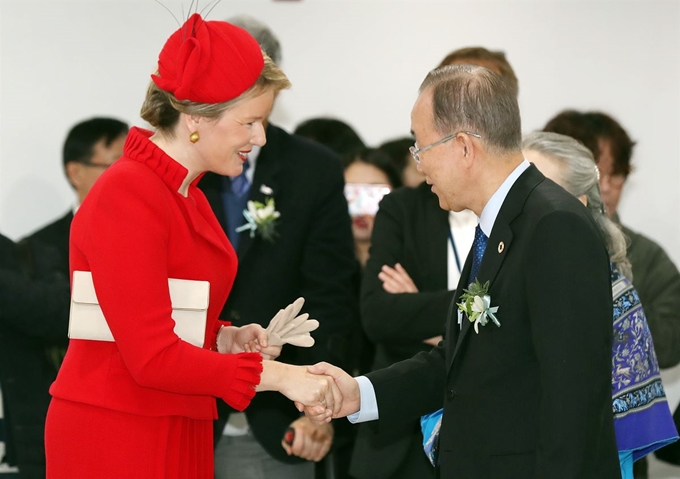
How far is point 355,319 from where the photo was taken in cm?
414

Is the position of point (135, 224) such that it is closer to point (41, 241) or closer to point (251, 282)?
point (251, 282)

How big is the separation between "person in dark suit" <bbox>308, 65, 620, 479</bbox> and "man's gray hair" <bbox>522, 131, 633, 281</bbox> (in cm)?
71

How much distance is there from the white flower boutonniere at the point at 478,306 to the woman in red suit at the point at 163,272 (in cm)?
55

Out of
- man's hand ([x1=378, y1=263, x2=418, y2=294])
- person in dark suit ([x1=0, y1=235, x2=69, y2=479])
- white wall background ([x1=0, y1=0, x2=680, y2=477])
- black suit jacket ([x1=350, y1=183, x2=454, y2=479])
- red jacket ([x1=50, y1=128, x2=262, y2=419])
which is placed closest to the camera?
red jacket ([x1=50, y1=128, x2=262, y2=419])

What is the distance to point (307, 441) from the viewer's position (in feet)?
11.5

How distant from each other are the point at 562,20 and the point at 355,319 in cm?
261

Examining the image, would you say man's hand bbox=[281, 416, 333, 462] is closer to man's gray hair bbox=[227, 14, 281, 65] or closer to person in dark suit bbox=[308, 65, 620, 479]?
person in dark suit bbox=[308, 65, 620, 479]

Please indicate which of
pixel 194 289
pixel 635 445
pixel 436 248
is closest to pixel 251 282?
pixel 436 248

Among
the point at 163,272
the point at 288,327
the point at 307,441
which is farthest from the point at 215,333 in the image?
the point at 307,441

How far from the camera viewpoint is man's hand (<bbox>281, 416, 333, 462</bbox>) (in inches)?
138

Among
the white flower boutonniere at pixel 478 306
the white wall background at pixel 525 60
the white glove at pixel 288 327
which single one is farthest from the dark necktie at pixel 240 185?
the white wall background at pixel 525 60

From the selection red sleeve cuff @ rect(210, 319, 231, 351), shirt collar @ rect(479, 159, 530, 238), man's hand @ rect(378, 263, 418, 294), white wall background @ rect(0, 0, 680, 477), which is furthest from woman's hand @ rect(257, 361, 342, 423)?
white wall background @ rect(0, 0, 680, 477)

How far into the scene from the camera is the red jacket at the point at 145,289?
2.18 metres

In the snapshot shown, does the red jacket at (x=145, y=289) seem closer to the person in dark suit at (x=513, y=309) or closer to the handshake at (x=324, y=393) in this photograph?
Result: the handshake at (x=324, y=393)
